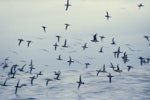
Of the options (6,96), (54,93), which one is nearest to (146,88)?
(54,93)

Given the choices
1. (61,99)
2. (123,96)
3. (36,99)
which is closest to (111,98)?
(123,96)

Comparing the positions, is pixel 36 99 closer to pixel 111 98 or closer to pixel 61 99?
pixel 61 99

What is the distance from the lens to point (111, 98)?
241ft

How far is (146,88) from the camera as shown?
82.3 m

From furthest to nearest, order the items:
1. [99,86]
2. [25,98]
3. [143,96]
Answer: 1. [99,86]
2. [25,98]
3. [143,96]

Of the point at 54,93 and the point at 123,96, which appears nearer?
the point at 123,96

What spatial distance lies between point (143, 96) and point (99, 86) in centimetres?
2519

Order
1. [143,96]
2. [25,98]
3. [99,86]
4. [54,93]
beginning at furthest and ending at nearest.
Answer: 1. [99,86]
2. [54,93]
3. [25,98]
4. [143,96]

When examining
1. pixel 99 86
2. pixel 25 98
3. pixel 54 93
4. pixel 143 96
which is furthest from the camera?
pixel 99 86

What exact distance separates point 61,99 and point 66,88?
69.3ft

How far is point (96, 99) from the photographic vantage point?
72.4m

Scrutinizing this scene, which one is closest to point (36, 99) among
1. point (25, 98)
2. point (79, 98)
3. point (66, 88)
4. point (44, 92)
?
point (25, 98)

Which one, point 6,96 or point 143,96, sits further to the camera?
point 6,96

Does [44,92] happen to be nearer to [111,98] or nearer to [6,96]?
[6,96]
